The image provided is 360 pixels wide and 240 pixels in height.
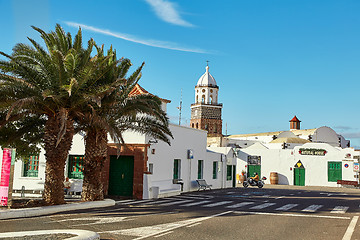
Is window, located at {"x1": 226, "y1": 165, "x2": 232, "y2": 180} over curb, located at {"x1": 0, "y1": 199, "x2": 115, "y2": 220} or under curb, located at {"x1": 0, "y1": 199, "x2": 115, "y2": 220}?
over

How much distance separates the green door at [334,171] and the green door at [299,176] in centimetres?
294

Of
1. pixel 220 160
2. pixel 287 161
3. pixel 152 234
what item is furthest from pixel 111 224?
pixel 287 161

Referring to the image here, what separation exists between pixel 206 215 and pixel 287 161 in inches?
1369

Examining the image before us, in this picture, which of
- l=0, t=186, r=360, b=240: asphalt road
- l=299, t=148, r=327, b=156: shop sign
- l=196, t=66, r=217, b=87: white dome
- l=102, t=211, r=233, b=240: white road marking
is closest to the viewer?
l=102, t=211, r=233, b=240: white road marking

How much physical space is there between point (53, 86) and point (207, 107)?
7518cm

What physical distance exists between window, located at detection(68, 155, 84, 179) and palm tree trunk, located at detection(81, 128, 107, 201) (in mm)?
4686

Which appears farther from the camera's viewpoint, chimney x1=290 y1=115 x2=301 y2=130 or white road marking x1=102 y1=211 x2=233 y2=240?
chimney x1=290 y1=115 x2=301 y2=130

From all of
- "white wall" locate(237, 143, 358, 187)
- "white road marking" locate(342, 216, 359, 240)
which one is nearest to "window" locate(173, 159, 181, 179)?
"white road marking" locate(342, 216, 359, 240)

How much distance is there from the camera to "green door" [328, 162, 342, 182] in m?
44.6

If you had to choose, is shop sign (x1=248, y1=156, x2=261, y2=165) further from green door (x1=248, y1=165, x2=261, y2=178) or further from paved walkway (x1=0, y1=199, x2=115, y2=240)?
paved walkway (x1=0, y1=199, x2=115, y2=240)

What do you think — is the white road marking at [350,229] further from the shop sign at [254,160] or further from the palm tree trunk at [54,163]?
the shop sign at [254,160]

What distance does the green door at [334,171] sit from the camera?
44594 millimetres

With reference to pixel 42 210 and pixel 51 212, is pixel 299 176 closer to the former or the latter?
pixel 51 212

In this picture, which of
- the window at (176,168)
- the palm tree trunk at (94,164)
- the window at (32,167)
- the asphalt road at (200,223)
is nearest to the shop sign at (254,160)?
the window at (176,168)
